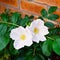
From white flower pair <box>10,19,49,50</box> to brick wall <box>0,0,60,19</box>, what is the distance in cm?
36

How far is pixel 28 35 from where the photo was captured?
3.51 ft

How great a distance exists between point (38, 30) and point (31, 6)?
50 centimetres

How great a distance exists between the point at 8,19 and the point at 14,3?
0.44 m

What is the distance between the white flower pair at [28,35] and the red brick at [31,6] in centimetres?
43

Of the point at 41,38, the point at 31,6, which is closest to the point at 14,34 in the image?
the point at 41,38

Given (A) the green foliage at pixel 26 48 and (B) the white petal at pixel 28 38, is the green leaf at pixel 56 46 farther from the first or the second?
(B) the white petal at pixel 28 38

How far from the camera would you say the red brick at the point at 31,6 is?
5.02 feet

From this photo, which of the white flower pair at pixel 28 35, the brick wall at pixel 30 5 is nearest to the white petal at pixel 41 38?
the white flower pair at pixel 28 35

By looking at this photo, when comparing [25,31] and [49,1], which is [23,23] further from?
[49,1]

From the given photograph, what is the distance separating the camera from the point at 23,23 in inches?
47.3

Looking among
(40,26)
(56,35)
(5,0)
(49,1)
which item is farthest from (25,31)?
(5,0)

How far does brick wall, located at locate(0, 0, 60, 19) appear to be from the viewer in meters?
1.45

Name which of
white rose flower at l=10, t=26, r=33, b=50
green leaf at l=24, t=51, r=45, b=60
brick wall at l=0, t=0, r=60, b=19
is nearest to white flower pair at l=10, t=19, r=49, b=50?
white rose flower at l=10, t=26, r=33, b=50

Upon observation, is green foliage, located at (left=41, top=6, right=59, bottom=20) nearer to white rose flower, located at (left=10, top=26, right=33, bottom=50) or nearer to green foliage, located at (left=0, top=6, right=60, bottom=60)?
green foliage, located at (left=0, top=6, right=60, bottom=60)
